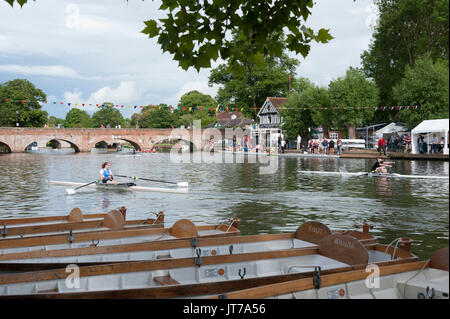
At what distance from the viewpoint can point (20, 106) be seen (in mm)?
74688

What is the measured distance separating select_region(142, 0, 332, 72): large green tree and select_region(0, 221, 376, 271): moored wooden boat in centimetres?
273

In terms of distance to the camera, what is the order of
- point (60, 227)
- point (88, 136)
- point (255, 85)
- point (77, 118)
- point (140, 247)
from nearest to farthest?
point (140, 247) → point (60, 227) → point (255, 85) → point (88, 136) → point (77, 118)

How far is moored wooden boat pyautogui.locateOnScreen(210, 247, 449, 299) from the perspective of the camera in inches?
160

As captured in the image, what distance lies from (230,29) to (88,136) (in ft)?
210

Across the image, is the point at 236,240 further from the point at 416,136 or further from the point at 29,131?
the point at 29,131

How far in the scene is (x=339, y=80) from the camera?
46.7 meters

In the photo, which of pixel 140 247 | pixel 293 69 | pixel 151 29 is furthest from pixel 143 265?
pixel 293 69

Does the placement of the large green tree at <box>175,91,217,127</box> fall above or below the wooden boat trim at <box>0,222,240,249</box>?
above

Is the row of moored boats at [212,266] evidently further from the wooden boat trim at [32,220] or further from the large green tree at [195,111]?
the large green tree at [195,111]

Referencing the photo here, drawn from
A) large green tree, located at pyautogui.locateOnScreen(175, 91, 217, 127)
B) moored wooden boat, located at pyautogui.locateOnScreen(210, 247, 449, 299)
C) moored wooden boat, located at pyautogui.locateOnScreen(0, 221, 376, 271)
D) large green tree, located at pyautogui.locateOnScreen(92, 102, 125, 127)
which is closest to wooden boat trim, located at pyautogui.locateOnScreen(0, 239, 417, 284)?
moored wooden boat, located at pyautogui.locateOnScreen(0, 221, 376, 271)

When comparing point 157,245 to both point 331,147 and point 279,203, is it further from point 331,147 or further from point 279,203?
point 331,147

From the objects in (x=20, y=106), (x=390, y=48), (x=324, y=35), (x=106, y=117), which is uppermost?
(x=390, y=48)

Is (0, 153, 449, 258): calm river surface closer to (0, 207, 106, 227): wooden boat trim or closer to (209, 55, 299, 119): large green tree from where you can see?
(0, 207, 106, 227): wooden boat trim
